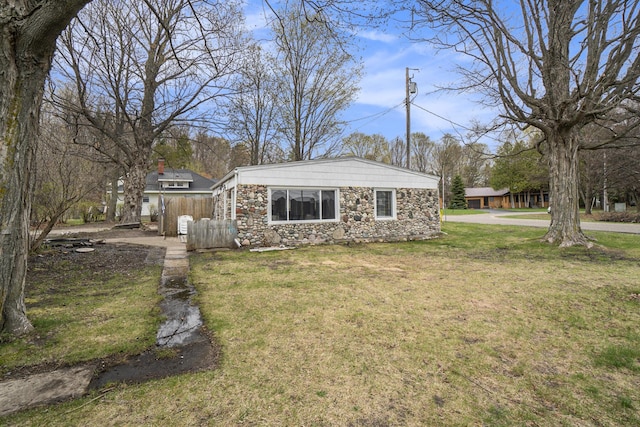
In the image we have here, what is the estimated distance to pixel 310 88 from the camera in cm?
1923

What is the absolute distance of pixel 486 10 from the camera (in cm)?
899

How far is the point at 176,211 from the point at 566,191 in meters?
15.4

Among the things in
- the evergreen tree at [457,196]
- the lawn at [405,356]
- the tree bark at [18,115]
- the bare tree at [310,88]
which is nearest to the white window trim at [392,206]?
the lawn at [405,356]

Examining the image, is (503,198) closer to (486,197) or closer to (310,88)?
(486,197)

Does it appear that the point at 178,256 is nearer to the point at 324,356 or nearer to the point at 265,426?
the point at 324,356

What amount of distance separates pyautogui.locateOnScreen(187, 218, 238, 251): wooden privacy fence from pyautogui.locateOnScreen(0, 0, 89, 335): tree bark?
6.26 meters

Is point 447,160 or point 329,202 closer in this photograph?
point 329,202

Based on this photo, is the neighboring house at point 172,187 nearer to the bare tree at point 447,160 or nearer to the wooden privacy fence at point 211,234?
the wooden privacy fence at point 211,234

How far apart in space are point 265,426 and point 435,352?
182 centimetres

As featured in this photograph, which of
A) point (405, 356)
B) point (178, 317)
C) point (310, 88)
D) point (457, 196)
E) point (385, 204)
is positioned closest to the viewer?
point (405, 356)

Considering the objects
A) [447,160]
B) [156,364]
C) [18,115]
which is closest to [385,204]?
[156,364]

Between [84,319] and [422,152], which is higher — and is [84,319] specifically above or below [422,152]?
below

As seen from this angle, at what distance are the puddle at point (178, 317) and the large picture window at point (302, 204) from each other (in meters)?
5.33

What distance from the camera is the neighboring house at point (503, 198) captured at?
43906mm
